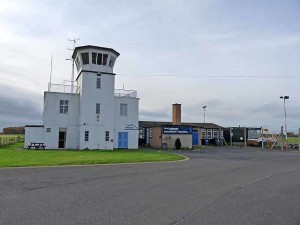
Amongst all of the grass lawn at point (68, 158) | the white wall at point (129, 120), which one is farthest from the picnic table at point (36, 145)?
the white wall at point (129, 120)

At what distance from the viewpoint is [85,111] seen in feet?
125

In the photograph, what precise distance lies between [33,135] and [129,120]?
1125 centimetres

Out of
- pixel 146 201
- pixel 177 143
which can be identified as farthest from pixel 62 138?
pixel 146 201

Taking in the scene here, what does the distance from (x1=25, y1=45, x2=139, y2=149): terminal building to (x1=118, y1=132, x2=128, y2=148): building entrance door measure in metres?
1.11

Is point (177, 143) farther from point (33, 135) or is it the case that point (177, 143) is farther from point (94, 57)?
point (33, 135)

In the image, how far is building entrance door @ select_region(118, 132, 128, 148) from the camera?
4078 centimetres

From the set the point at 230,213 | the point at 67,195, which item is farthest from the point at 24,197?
the point at 230,213

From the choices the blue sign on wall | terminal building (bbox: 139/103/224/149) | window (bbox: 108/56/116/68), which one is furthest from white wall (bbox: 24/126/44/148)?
the blue sign on wall

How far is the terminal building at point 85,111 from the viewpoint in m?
37.5

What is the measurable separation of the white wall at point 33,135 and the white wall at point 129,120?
855 cm

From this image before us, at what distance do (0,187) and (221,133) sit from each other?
53869 millimetres

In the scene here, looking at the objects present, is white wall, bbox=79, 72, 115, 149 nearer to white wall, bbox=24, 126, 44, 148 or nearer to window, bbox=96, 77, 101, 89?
window, bbox=96, 77, 101, 89

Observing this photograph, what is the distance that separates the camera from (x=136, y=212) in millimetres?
7430

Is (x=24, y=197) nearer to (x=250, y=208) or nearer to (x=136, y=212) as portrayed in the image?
(x=136, y=212)
